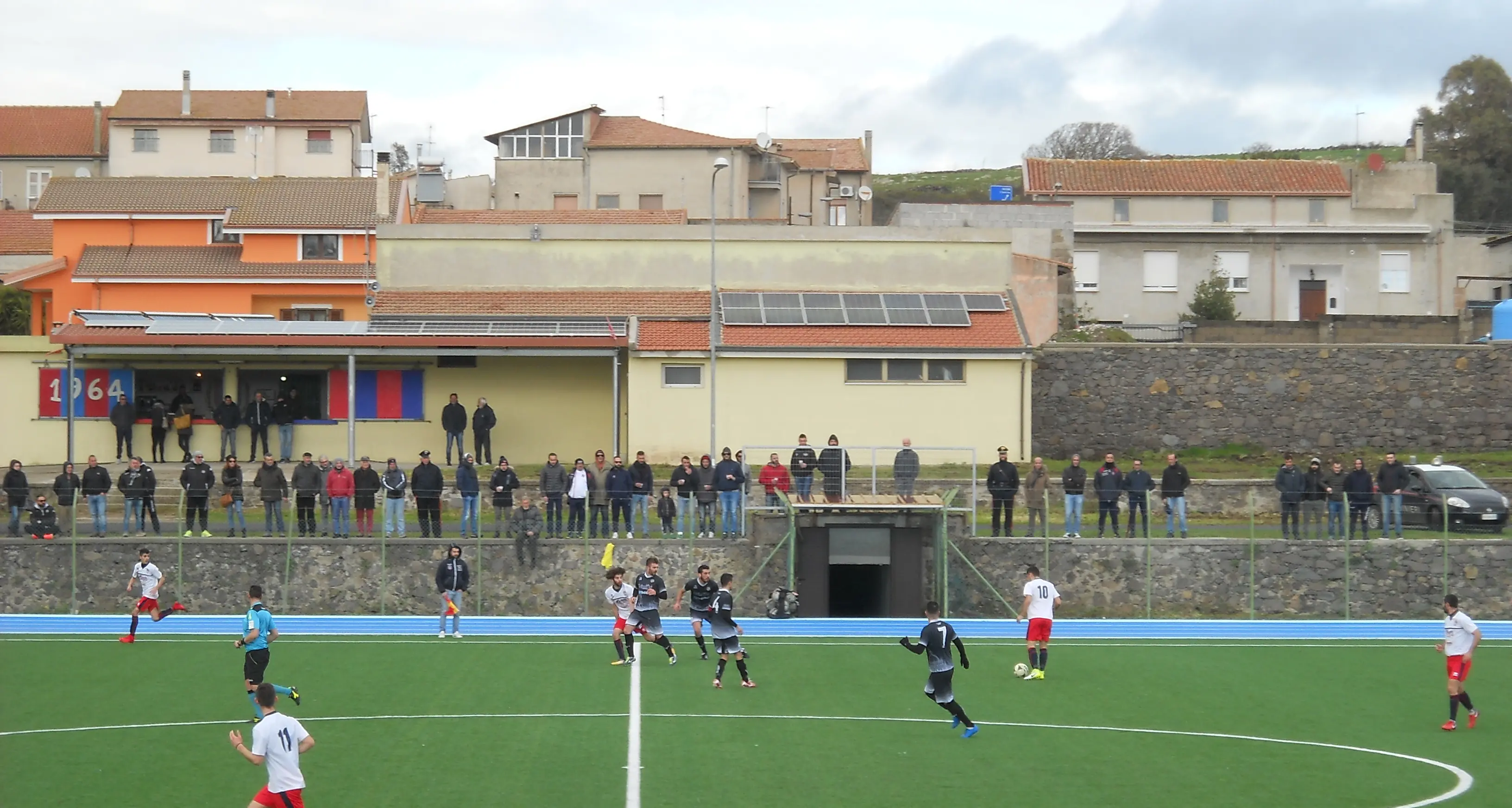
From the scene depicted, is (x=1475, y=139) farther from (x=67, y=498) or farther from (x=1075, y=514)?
(x=67, y=498)

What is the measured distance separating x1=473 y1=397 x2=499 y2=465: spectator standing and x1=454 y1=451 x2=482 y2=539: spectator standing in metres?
5.87

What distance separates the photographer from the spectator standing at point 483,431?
3744 cm

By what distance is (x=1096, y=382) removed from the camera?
4306 centimetres

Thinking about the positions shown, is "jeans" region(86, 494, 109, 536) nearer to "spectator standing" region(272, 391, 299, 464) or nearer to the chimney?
"spectator standing" region(272, 391, 299, 464)

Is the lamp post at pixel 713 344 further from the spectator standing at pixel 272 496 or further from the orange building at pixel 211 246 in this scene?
the orange building at pixel 211 246

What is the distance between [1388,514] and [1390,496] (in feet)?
1.15

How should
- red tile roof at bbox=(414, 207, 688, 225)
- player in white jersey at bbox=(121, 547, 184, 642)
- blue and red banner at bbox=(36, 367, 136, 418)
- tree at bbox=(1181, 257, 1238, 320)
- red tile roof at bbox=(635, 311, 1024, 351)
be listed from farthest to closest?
1. tree at bbox=(1181, 257, 1238, 320)
2. red tile roof at bbox=(414, 207, 688, 225)
3. blue and red banner at bbox=(36, 367, 136, 418)
4. red tile roof at bbox=(635, 311, 1024, 351)
5. player in white jersey at bbox=(121, 547, 184, 642)

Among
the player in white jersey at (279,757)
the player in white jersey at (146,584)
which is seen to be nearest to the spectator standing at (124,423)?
the player in white jersey at (146,584)

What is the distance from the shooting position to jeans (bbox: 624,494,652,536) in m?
31.2

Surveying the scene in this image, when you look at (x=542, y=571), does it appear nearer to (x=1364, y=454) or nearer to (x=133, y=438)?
(x=133, y=438)

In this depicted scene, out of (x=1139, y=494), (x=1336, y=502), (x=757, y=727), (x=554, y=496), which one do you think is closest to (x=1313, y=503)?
(x=1336, y=502)

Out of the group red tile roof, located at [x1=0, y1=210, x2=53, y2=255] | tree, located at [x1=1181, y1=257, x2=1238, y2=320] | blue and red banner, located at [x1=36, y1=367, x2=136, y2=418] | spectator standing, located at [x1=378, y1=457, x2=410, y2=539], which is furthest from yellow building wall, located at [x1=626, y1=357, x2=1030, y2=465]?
red tile roof, located at [x1=0, y1=210, x2=53, y2=255]

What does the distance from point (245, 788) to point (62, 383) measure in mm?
27206

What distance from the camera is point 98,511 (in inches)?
→ 1218
